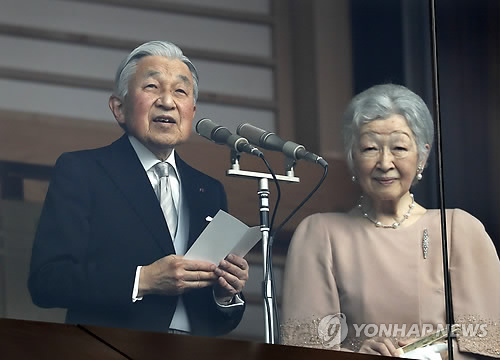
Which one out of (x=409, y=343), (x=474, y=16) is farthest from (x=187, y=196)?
(x=474, y=16)

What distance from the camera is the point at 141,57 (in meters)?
4.30

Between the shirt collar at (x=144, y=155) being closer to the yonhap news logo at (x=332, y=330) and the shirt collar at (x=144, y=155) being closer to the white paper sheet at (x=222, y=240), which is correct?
the white paper sheet at (x=222, y=240)

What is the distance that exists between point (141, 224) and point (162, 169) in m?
0.18

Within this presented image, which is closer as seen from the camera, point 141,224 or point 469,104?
point 141,224

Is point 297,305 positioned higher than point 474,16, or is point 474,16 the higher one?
point 474,16

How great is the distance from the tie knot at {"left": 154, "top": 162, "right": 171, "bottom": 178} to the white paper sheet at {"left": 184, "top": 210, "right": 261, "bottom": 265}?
0.19 meters

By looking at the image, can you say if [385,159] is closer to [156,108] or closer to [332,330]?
[332,330]

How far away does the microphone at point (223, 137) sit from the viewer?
4.29 meters

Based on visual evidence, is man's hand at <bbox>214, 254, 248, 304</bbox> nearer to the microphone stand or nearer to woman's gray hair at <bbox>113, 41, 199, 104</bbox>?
the microphone stand

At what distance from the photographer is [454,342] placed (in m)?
4.27

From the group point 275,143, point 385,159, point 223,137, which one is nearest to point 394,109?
point 385,159

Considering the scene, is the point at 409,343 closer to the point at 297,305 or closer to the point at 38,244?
the point at 297,305

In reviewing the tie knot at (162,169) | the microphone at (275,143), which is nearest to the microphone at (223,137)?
the microphone at (275,143)

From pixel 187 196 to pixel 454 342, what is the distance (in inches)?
33.4
